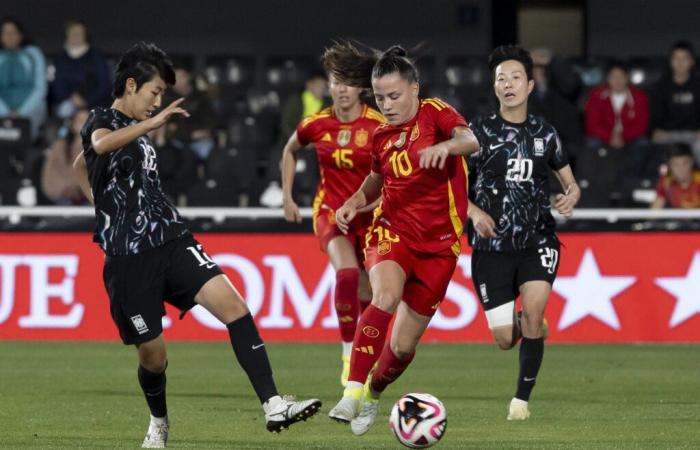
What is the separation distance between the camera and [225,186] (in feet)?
55.6

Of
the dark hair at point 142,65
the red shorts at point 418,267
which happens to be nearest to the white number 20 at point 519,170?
the red shorts at point 418,267

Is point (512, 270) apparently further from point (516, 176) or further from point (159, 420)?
point (159, 420)

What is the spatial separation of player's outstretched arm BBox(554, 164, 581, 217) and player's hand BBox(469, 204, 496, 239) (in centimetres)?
39

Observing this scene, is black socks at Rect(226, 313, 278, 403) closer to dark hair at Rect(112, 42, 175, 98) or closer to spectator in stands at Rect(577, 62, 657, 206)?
dark hair at Rect(112, 42, 175, 98)

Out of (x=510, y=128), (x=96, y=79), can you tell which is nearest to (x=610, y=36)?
(x=96, y=79)

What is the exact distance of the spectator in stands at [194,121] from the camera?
18.0m

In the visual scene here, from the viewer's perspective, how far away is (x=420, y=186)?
338 inches

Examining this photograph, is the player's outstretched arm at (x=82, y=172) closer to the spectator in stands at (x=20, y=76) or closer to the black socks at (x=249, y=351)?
the black socks at (x=249, y=351)

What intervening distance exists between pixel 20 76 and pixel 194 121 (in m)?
1.99

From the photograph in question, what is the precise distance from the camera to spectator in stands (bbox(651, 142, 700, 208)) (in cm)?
1614

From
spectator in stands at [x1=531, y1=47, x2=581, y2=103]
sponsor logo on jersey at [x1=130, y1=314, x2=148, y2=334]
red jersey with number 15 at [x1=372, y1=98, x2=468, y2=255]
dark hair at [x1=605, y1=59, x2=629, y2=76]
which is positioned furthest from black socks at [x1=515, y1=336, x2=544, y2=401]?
dark hair at [x1=605, y1=59, x2=629, y2=76]

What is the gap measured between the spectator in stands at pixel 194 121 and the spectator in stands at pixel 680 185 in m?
4.94

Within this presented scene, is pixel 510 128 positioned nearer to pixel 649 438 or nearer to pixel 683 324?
pixel 649 438

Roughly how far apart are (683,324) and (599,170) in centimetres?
289
